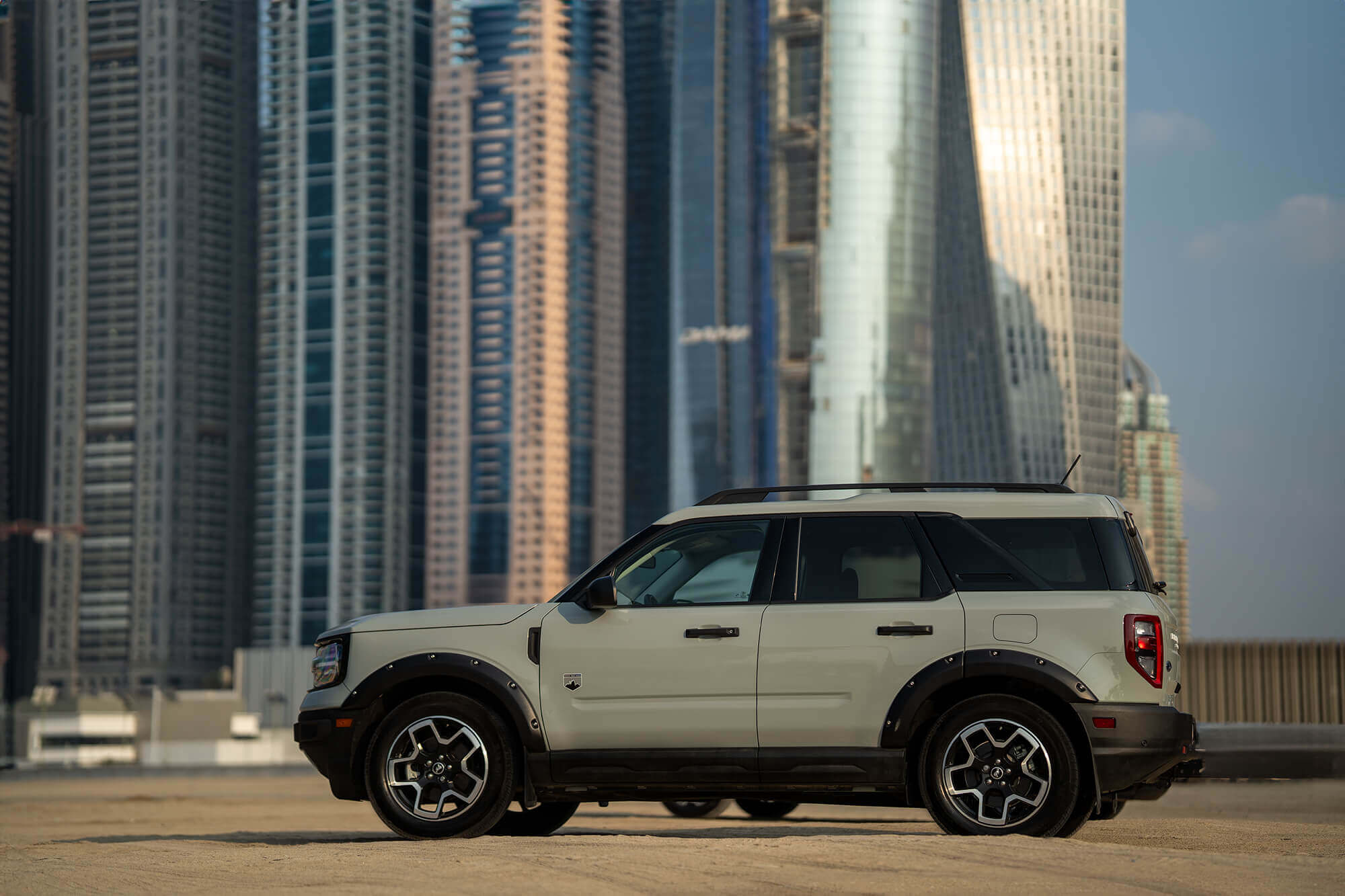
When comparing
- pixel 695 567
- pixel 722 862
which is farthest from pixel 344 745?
pixel 722 862

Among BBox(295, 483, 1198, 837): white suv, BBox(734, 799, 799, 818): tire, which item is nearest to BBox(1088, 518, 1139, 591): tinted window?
BBox(295, 483, 1198, 837): white suv

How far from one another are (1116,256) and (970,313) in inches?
468

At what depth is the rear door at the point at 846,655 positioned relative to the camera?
348 inches

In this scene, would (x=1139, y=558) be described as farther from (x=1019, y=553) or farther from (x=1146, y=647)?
(x=1019, y=553)

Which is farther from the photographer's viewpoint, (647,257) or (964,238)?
(647,257)

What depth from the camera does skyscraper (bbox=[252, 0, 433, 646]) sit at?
520 ft

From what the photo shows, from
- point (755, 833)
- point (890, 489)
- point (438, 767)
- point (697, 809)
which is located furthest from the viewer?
point (697, 809)

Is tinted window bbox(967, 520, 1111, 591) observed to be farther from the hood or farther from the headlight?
the headlight

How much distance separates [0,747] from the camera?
326 feet

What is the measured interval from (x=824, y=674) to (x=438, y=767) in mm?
2210

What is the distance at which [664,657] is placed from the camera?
898 cm

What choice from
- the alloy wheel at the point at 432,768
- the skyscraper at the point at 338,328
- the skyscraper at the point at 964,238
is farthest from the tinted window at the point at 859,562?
the skyscraper at the point at 338,328

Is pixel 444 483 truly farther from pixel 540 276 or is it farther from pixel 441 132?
A: pixel 441 132

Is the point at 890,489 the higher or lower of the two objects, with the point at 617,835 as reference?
higher
